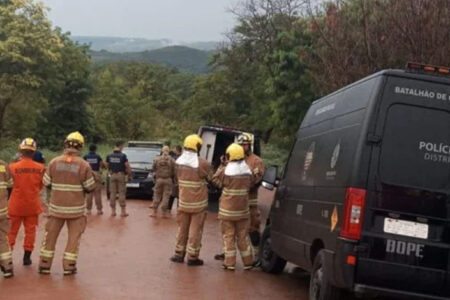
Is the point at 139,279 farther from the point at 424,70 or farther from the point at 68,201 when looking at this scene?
the point at 424,70

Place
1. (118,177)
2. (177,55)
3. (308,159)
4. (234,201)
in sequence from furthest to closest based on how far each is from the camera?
(177,55), (118,177), (234,201), (308,159)

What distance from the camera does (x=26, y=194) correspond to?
10008mm

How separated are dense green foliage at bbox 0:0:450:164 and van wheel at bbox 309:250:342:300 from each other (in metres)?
6.67

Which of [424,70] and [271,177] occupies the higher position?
[424,70]

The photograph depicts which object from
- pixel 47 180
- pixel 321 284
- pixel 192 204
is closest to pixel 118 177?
pixel 192 204

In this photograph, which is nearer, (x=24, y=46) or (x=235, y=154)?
(x=235, y=154)

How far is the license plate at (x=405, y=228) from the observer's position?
6555mm

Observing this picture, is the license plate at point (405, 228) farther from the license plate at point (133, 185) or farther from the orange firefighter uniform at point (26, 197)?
the license plate at point (133, 185)

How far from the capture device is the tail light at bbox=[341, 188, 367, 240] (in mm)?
6500

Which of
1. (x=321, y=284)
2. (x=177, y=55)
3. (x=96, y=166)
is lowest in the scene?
(x=96, y=166)

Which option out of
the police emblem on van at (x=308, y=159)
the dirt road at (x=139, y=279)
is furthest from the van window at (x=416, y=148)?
the dirt road at (x=139, y=279)

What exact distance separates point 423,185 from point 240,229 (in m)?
4.28

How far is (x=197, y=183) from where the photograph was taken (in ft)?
35.2

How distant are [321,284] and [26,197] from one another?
15.1 ft
